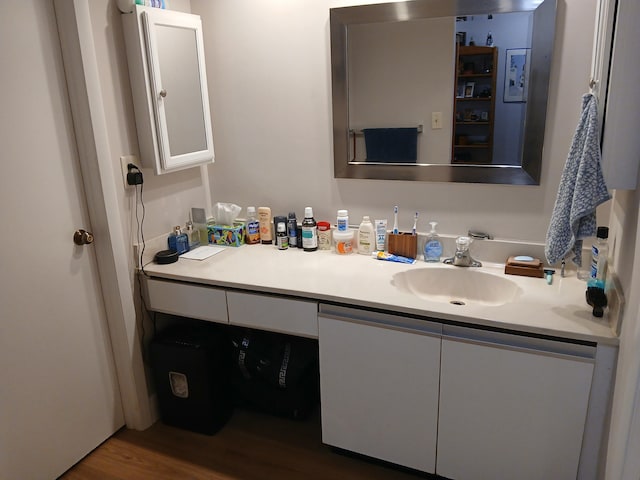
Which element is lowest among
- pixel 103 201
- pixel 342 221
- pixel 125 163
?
pixel 342 221

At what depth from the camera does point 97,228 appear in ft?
6.28

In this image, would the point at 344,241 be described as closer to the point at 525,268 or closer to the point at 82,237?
the point at 525,268

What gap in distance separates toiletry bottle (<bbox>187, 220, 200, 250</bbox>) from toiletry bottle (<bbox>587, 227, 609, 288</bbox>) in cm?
162

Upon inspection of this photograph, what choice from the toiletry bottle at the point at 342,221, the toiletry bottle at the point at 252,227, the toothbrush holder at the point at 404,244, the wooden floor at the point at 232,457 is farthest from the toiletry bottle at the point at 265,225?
the wooden floor at the point at 232,457

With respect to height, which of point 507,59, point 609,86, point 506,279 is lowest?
point 506,279

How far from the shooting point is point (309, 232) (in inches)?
85.4

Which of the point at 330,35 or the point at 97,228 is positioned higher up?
the point at 330,35

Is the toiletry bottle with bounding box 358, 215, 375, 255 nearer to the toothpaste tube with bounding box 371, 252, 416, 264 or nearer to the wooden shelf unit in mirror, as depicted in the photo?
the toothpaste tube with bounding box 371, 252, 416, 264

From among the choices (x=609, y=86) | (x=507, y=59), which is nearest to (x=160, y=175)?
(x=507, y=59)

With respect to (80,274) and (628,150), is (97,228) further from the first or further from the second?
(628,150)

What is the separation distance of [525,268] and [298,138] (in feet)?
3.56

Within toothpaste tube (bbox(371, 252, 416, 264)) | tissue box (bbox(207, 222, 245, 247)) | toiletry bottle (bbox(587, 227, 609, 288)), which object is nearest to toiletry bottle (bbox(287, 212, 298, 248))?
tissue box (bbox(207, 222, 245, 247))

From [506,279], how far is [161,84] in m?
1.52

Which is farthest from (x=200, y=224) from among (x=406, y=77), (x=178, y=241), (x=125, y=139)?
(x=406, y=77)
